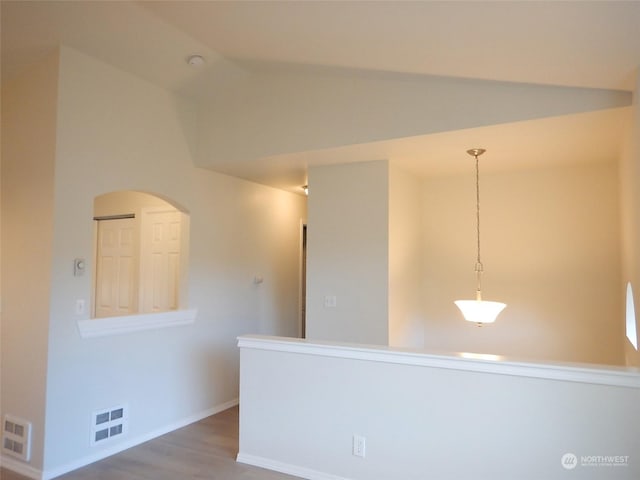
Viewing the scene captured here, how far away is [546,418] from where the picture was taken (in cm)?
218

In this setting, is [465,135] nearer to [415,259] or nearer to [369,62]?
[369,62]

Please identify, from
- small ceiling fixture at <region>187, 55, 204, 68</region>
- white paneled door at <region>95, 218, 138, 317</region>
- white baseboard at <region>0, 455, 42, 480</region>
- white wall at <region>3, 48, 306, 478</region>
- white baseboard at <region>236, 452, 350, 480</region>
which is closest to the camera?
white baseboard at <region>236, 452, 350, 480</region>

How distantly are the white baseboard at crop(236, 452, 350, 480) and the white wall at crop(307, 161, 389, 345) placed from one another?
1257mm

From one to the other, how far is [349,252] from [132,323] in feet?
6.35

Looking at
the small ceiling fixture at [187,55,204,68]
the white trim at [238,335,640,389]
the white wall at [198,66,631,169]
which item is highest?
the small ceiling fixture at [187,55,204,68]

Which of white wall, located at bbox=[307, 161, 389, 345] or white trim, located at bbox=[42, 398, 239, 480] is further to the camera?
white wall, located at bbox=[307, 161, 389, 345]

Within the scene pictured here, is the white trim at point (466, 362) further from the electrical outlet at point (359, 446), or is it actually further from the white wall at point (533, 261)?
the white wall at point (533, 261)

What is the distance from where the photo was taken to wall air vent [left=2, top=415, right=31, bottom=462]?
9.70 feet

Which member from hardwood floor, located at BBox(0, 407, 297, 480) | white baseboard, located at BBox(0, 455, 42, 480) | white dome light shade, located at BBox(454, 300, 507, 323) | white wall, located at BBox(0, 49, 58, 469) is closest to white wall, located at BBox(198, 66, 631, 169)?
white dome light shade, located at BBox(454, 300, 507, 323)

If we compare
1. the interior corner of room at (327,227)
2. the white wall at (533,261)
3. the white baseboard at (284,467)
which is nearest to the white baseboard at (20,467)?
the interior corner of room at (327,227)

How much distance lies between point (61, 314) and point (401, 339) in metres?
2.81

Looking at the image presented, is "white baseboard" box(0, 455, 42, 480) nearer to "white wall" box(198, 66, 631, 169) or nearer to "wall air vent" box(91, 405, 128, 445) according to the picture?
"wall air vent" box(91, 405, 128, 445)

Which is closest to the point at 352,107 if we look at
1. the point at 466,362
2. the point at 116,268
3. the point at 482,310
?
the point at 482,310

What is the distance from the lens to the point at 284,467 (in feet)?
9.50
